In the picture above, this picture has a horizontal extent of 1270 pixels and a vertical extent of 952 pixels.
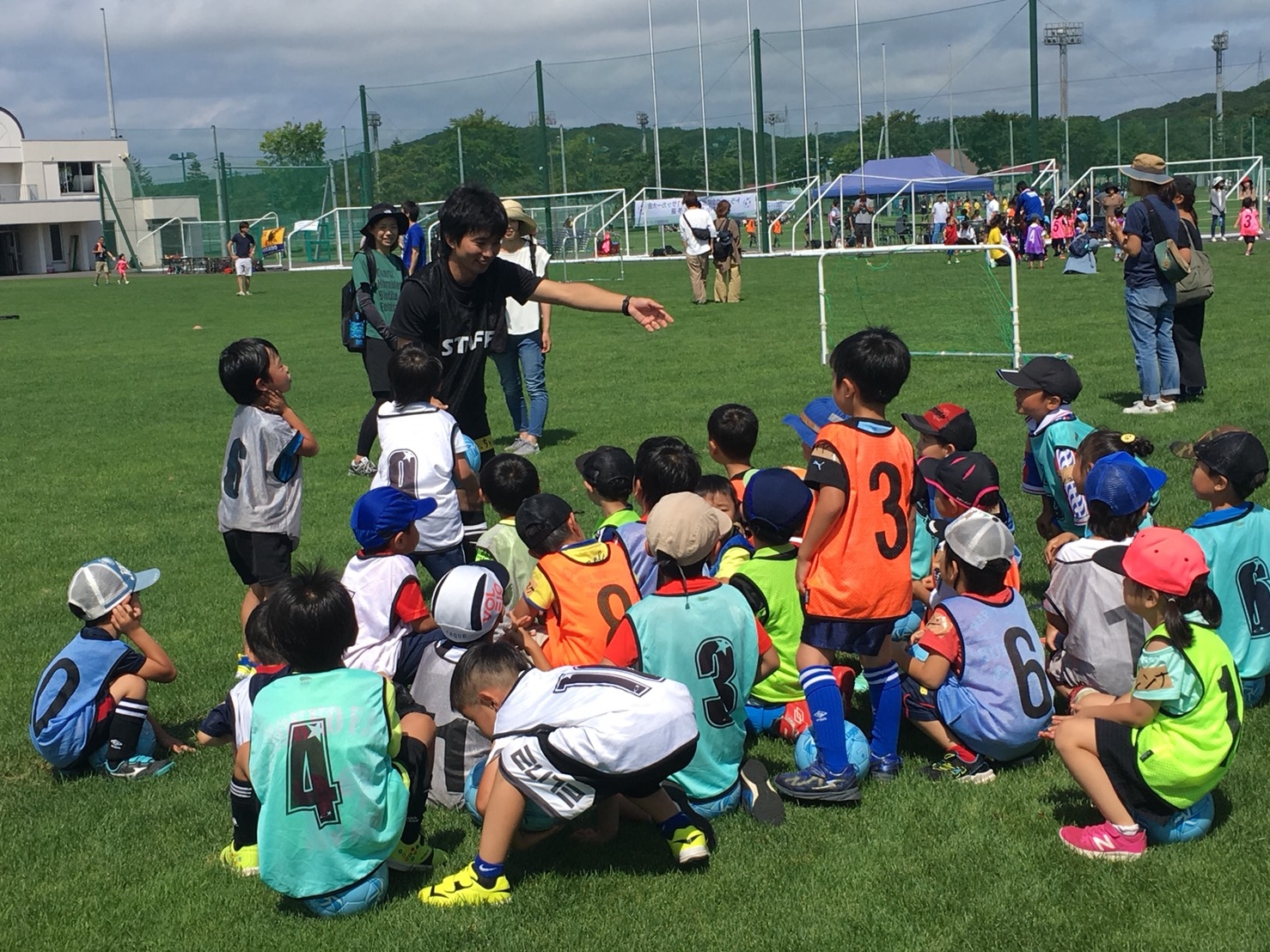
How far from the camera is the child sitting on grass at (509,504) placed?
550cm

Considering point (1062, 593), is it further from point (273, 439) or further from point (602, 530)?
point (273, 439)

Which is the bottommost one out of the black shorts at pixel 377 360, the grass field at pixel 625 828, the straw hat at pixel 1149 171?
the grass field at pixel 625 828

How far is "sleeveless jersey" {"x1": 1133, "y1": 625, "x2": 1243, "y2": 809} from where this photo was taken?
12.1ft

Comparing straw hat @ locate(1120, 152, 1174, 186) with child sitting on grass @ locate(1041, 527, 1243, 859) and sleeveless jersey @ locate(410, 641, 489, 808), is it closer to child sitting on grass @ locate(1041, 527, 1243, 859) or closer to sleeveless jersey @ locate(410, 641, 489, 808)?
child sitting on grass @ locate(1041, 527, 1243, 859)

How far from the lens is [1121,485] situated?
4.80 metres

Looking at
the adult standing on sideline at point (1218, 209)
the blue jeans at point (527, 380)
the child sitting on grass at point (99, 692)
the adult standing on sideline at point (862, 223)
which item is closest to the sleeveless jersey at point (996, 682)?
the child sitting on grass at point (99, 692)

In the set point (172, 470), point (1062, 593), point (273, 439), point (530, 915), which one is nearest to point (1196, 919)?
point (1062, 593)

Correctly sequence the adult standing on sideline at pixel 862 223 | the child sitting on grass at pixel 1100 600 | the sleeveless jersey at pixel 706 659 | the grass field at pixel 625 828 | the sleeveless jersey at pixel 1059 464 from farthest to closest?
the adult standing on sideline at pixel 862 223 < the sleeveless jersey at pixel 1059 464 < the child sitting on grass at pixel 1100 600 < the sleeveless jersey at pixel 706 659 < the grass field at pixel 625 828

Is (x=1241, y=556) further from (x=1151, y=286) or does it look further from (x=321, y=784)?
(x=1151, y=286)

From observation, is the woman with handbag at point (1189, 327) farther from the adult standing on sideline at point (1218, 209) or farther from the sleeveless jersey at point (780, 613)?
the adult standing on sideline at point (1218, 209)

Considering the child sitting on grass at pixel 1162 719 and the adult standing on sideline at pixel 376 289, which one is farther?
the adult standing on sideline at pixel 376 289

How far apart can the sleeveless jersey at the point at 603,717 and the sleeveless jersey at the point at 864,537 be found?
2.59 feet

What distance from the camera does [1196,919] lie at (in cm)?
341

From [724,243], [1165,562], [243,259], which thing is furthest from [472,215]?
[243,259]
